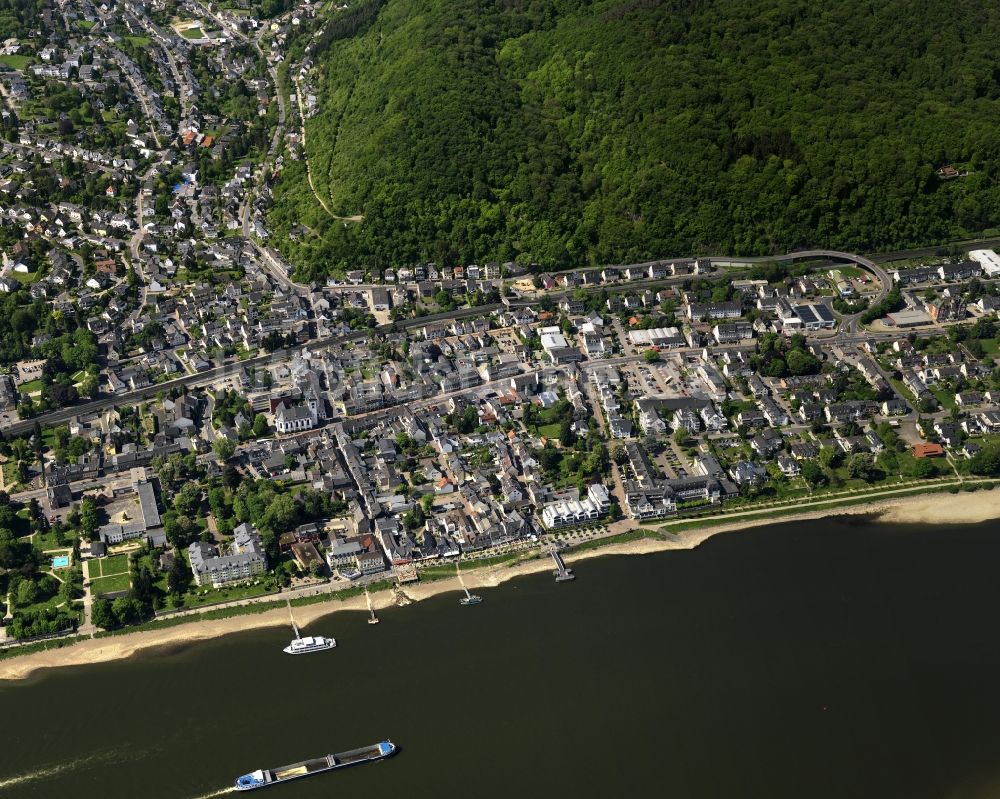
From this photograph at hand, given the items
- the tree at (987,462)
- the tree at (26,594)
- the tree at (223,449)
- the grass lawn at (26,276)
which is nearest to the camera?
the tree at (26,594)

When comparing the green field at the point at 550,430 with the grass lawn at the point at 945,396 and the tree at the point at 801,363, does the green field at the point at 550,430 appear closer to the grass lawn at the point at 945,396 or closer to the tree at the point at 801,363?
the tree at the point at 801,363

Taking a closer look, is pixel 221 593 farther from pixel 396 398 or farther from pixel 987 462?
pixel 987 462

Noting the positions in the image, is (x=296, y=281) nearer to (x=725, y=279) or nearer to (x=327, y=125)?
(x=327, y=125)

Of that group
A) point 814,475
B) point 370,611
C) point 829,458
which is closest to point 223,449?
point 370,611

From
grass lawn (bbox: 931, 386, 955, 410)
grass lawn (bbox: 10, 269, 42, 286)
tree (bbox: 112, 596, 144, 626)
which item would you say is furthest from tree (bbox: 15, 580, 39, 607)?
grass lawn (bbox: 931, 386, 955, 410)

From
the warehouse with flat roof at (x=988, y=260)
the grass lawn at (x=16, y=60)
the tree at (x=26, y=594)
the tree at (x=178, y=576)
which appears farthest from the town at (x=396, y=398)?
the grass lawn at (x=16, y=60)

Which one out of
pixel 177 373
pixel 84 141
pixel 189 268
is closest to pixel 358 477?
pixel 177 373
